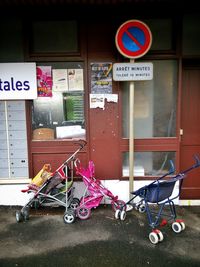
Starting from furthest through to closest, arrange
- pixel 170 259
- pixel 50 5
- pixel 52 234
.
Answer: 1. pixel 50 5
2. pixel 52 234
3. pixel 170 259

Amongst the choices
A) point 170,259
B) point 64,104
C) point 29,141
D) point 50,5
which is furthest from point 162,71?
point 170,259

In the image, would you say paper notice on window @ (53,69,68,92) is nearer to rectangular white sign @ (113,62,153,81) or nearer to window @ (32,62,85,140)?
window @ (32,62,85,140)

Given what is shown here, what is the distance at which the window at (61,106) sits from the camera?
14.8 ft

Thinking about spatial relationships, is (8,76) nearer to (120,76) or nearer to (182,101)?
(120,76)

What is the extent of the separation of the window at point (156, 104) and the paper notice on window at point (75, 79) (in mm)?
773

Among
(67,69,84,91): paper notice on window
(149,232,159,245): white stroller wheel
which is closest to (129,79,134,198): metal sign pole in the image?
(67,69,84,91): paper notice on window

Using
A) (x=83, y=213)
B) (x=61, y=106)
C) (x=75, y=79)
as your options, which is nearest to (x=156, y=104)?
(x=75, y=79)

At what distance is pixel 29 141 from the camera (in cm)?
462

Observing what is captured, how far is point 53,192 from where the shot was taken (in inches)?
167

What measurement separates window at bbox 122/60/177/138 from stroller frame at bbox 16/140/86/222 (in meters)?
1.18

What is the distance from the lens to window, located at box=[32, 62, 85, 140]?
452 cm

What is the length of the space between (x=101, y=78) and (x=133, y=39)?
844mm

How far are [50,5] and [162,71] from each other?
215 centimetres

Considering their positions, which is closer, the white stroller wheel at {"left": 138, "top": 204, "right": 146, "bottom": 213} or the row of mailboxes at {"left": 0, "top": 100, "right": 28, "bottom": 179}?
the white stroller wheel at {"left": 138, "top": 204, "right": 146, "bottom": 213}
